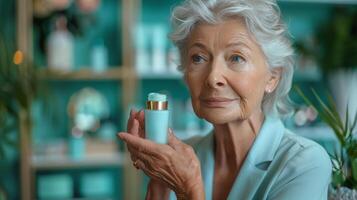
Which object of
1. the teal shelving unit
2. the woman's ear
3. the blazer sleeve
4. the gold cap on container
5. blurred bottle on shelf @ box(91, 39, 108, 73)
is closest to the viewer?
the gold cap on container

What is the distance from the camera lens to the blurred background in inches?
111

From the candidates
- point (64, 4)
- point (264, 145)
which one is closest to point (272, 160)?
point (264, 145)

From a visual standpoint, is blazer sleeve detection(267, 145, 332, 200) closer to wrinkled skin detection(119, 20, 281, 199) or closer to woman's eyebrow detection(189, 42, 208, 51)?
wrinkled skin detection(119, 20, 281, 199)

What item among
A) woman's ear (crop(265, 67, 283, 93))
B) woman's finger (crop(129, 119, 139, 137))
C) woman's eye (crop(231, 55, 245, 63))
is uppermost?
woman's eye (crop(231, 55, 245, 63))

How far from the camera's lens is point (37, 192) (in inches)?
115

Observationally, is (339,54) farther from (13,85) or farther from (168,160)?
(168,160)

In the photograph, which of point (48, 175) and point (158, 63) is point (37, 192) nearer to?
point (48, 175)

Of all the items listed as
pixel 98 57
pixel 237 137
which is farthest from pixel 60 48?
pixel 237 137

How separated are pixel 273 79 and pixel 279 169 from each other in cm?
21

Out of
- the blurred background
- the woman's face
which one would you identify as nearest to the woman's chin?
the woman's face

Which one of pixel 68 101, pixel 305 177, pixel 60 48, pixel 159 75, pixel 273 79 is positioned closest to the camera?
pixel 305 177

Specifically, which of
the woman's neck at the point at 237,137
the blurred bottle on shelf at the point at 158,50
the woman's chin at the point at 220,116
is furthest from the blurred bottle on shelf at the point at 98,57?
the woman's chin at the point at 220,116

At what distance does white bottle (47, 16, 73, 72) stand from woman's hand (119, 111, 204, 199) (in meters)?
1.87

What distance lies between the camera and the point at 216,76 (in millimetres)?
1081
